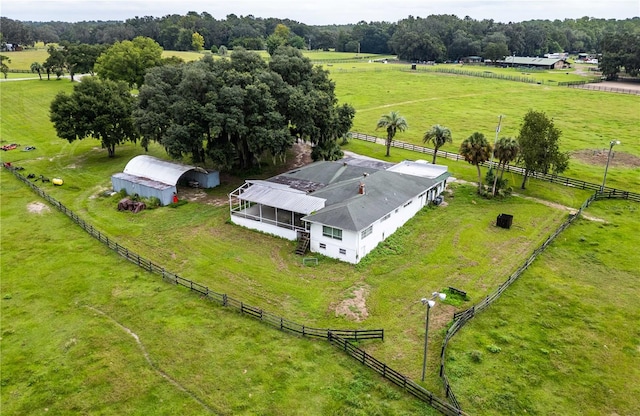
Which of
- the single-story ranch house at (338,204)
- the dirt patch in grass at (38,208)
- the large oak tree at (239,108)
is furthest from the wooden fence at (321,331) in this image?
the large oak tree at (239,108)

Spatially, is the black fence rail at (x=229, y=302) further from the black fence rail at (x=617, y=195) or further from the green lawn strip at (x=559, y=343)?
the black fence rail at (x=617, y=195)

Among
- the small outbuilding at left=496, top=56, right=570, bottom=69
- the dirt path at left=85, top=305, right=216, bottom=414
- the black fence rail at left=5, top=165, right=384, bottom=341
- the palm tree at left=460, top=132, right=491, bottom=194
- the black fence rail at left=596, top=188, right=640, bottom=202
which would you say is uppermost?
the small outbuilding at left=496, top=56, right=570, bottom=69

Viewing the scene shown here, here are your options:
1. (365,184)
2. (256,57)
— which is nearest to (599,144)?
(365,184)

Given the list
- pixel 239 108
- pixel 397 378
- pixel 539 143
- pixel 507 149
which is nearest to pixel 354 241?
pixel 397 378

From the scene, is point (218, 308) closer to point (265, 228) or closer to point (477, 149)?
point (265, 228)

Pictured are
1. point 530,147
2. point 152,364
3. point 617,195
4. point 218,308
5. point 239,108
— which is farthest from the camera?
point 617,195

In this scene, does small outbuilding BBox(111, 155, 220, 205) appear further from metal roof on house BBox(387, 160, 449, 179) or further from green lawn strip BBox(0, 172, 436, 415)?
metal roof on house BBox(387, 160, 449, 179)

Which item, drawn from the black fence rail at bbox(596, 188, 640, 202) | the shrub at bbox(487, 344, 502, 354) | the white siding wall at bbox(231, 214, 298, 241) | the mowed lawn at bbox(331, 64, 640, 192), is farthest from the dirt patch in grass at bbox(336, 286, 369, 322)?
the mowed lawn at bbox(331, 64, 640, 192)
